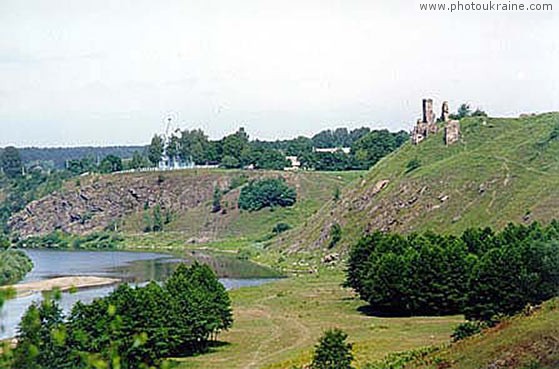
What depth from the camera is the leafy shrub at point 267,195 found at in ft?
546

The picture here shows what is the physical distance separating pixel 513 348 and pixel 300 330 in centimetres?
2782

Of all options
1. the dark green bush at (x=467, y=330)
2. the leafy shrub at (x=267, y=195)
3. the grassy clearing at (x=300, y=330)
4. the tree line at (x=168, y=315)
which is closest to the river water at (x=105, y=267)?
the grassy clearing at (x=300, y=330)

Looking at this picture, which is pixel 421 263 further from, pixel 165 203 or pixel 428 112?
pixel 165 203

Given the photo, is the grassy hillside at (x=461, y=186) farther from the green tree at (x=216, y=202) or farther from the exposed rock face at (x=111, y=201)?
the exposed rock face at (x=111, y=201)

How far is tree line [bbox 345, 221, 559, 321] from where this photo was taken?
5034cm

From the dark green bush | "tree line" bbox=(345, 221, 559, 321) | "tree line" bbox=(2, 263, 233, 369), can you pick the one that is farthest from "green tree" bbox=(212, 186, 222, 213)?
the dark green bush

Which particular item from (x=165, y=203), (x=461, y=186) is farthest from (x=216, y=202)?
(x=461, y=186)

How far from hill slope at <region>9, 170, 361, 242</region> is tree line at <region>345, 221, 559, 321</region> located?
96620mm

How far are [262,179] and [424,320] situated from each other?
122 meters

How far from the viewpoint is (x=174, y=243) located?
16150 centimetres

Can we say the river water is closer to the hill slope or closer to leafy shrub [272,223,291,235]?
leafy shrub [272,223,291,235]

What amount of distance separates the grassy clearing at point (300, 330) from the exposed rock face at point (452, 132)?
187 ft

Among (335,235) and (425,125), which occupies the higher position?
(425,125)

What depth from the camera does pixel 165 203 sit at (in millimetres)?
190000
